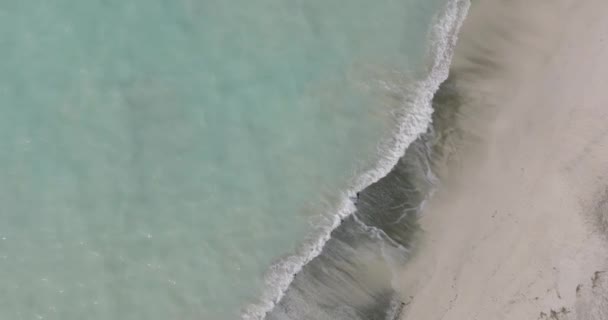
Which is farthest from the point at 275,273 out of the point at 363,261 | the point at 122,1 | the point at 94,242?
the point at 122,1

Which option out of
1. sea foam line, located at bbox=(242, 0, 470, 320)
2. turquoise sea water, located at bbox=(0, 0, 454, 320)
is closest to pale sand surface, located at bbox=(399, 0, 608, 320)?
sea foam line, located at bbox=(242, 0, 470, 320)

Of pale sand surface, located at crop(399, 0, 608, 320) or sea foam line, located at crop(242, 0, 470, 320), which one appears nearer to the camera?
pale sand surface, located at crop(399, 0, 608, 320)

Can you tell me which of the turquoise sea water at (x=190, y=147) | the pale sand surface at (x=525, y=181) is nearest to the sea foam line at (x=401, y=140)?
the turquoise sea water at (x=190, y=147)

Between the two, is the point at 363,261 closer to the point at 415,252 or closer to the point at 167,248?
the point at 415,252

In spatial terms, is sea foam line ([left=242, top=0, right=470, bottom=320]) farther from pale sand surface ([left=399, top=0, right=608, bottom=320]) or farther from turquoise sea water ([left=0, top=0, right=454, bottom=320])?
pale sand surface ([left=399, top=0, right=608, bottom=320])

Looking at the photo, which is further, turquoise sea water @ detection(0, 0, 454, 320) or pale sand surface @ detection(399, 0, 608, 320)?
turquoise sea water @ detection(0, 0, 454, 320)
